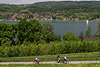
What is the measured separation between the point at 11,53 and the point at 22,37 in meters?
14.5

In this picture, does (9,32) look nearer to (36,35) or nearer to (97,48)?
(36,35)

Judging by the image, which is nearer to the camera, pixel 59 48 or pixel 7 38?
pixel 59 48

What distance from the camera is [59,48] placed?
57156 millimetres

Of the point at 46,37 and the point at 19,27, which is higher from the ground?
the point at 19,27

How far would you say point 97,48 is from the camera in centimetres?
5956

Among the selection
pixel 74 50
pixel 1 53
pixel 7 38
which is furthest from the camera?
pixel 7 38

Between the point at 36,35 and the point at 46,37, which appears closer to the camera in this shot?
the point at 36,35

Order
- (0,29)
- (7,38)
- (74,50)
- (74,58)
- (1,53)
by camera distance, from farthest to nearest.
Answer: (0,29) < (7,38) < (74,50) < (1,53) < (74,58)

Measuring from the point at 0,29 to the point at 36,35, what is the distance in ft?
39.2

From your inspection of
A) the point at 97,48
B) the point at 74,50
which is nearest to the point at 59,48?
the point at 74,50

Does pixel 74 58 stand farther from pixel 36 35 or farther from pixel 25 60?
pixel 36 35

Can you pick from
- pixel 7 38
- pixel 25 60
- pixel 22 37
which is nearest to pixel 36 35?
pixel 22 37

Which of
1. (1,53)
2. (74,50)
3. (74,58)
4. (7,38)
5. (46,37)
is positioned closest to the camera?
(74,58)

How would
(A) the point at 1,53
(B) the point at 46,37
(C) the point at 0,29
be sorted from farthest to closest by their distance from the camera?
(B) the point at 46,37
(C) the point at 0,29
(A) the point at 1,53
